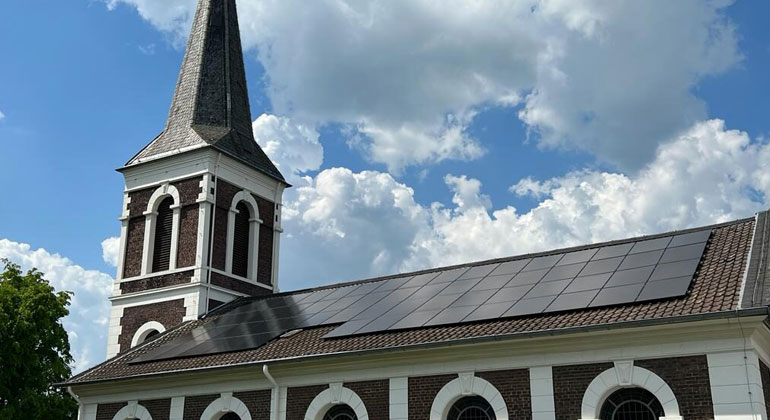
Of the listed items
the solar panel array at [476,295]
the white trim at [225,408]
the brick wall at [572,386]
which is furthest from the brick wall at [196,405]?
the brick wall at [572,386]

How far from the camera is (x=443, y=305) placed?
805 inches

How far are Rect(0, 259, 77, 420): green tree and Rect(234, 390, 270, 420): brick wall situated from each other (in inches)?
453

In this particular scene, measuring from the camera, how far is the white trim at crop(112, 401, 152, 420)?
22.5 meters

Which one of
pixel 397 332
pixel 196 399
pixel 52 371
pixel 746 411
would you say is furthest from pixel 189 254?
pixel 746 411

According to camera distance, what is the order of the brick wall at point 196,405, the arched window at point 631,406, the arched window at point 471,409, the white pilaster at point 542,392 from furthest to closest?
the brick wall at point 196,405 → the arched window at point 471,409 → the white pilaster at point 542,392 → the arched window at point 631,406

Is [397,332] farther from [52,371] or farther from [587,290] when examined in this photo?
[52,371]

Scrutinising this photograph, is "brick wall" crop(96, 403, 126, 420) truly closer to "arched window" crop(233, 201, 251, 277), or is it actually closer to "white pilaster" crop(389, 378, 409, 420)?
"arched window" crop(233, 201, 251, 277)

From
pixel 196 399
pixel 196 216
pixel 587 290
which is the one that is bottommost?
pixel 196 399

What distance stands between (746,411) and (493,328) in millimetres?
5458

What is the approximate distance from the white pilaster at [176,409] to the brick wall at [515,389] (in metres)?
9.18

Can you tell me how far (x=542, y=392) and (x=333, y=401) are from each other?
5.35 metres

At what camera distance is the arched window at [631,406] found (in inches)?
605

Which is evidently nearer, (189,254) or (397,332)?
(397,332)

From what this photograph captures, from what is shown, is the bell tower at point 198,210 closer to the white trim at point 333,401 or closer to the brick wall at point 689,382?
the white trim at point 333,401
